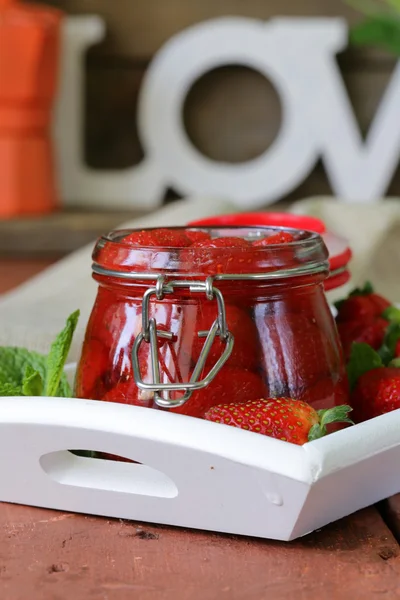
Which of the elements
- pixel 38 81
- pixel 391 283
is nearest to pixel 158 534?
pixel 391 283

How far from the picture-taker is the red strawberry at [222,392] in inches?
19.5

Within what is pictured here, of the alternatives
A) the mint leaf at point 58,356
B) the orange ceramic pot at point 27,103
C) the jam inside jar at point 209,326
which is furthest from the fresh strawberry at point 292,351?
the orange ceramic pot at point 27,103

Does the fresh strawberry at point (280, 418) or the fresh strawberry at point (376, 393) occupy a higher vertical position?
the fresh strawberry at point (280, 418)

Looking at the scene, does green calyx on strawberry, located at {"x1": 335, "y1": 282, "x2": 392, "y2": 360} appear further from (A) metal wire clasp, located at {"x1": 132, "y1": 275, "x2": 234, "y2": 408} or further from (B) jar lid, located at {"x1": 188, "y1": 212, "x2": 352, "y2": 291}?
(A) metal wire clasp, located at {"x1": 132, "y1": 275, "x2": 234, "y2": 408}

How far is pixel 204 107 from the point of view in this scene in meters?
1.80

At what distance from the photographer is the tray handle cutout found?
48 cm

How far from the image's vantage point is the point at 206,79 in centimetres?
178

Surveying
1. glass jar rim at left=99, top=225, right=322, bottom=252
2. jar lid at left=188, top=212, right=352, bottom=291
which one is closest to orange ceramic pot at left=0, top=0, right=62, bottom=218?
jar lid at left=188, top=212, right=352, bottom=291

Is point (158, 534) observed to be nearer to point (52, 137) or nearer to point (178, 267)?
point (178, 267)

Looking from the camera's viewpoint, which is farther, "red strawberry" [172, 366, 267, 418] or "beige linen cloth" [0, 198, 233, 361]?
"beige linen cloth" [0, 198, 233, 361]

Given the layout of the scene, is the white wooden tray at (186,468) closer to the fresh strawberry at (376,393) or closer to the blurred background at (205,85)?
the fresh strawberry at (376,393)

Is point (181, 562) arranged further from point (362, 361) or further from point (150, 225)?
point (150, 225)

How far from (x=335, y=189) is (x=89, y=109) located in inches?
21.2

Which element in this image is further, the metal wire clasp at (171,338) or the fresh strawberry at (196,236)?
the fresh strawberry at (196,236)
